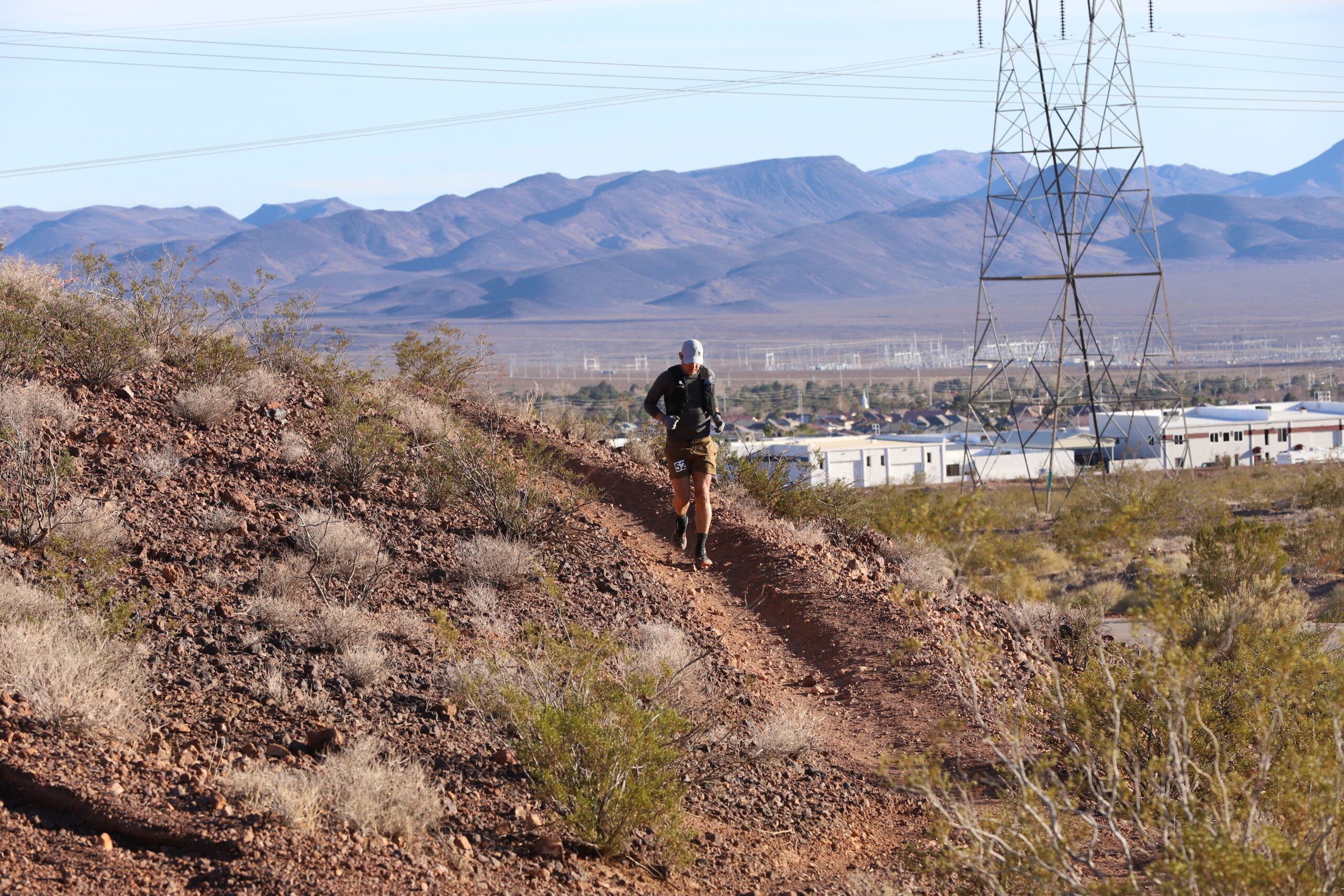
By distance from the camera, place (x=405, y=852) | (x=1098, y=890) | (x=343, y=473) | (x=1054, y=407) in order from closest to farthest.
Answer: (x=1098, y=890), (x=405, y=852), (x=343, y=473), (x=1054, y=407)

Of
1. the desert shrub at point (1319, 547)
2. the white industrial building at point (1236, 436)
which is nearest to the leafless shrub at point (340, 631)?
the desert shrub at point (1319, 547)

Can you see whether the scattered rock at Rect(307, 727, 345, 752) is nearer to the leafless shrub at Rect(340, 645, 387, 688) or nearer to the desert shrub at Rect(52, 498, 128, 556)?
the leafless shrub at Rect(340, 645, 387, 688)

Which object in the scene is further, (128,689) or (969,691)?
(969,691)

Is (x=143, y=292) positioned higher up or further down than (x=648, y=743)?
higher up

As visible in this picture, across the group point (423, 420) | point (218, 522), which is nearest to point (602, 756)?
point (218, 522)

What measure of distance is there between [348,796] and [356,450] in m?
5.81

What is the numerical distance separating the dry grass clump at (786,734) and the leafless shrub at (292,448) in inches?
213

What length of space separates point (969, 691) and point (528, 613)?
117 inches

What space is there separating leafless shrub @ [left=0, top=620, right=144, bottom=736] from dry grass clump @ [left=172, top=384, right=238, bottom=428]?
16.0 ft

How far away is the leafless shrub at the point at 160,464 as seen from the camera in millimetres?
8773

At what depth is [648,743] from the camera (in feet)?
15.7

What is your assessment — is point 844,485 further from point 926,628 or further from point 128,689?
point 128,689

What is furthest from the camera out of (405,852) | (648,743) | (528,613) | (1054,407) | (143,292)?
(1054,407)

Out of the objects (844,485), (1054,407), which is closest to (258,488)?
(844,485)
